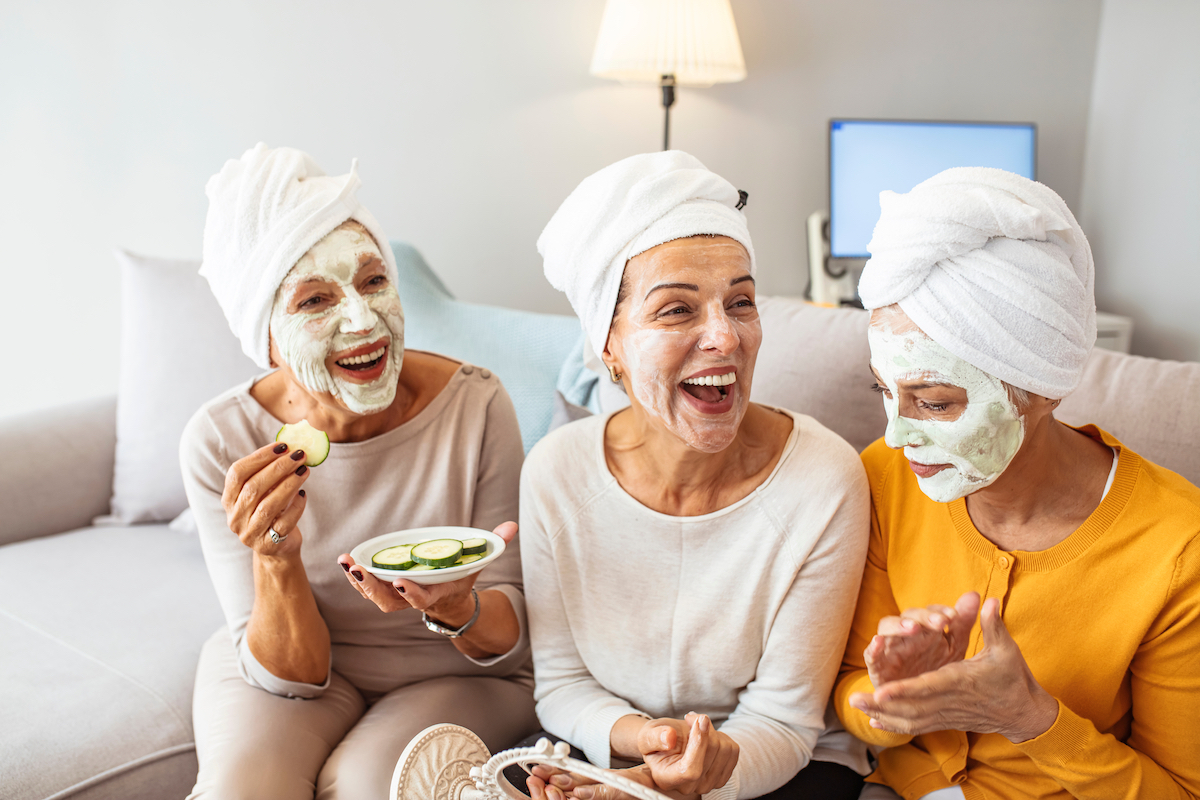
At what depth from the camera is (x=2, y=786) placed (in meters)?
1.28

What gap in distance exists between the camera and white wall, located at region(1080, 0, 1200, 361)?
Result: 9.75 ft

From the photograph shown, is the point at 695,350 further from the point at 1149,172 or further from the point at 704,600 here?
the point at 1149,172

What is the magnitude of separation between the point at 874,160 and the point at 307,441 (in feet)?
7.95

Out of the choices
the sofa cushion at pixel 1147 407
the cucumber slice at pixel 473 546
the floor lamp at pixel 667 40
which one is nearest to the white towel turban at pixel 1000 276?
the sofa cushion at pixel 1147 407

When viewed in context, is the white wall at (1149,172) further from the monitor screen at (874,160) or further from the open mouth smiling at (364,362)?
the open mouth smiling at (364,362)

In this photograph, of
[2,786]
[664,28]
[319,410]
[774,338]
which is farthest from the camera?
[664,28]

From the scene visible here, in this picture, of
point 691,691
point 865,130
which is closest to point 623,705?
point 691,691

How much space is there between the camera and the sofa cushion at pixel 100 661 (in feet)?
4.47

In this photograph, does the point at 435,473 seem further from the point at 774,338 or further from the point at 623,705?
the point at 774,338

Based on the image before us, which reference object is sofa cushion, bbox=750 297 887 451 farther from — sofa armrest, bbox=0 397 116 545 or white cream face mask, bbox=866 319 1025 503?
sofa armrest, bbox=0 397 116 545

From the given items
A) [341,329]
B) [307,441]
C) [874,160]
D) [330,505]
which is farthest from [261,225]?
[874,160]

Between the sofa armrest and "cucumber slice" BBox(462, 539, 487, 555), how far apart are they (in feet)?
5.08

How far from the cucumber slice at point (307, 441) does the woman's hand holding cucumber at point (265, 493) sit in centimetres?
2

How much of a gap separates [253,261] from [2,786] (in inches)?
34.8
